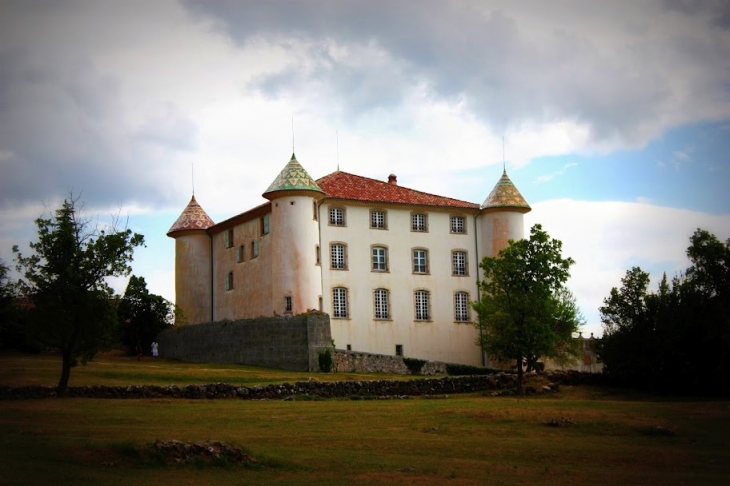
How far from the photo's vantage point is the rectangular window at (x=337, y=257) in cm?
6637

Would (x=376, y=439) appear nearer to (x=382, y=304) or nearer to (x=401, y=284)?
(x=382, y=304)

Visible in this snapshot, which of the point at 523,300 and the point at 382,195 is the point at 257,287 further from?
the point at 523,300

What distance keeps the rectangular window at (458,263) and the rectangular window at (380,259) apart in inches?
198

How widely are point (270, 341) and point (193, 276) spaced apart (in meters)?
17.3

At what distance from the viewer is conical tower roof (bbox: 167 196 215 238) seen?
72750 millimetres

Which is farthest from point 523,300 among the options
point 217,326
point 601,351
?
point 217,326

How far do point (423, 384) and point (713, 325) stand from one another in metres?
13.9

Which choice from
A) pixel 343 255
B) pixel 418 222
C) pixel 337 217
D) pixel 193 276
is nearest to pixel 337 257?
pixel 343 255

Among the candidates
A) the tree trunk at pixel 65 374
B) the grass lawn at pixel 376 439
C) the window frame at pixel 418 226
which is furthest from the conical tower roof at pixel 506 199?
the tree trunk at pixel 65 374

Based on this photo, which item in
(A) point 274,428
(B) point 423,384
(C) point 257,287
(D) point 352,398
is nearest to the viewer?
(A) point 274,428

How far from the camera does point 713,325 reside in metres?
48.8

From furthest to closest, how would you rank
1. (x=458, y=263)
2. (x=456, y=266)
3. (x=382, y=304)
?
(x=458, y=263) → (x=456, y=266) → (x=382, y=304)

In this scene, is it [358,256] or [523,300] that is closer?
[523,300]

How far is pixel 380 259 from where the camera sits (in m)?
68.6
